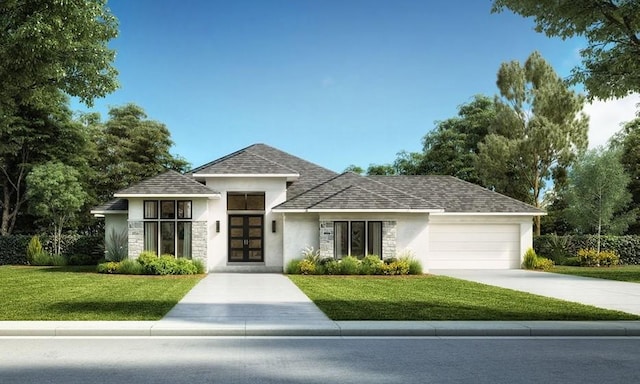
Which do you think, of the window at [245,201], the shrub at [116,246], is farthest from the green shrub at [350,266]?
the shrub at [116,246]

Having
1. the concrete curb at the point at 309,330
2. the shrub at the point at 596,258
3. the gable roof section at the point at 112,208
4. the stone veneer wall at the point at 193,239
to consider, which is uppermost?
the gable roof section at the point at 112,208

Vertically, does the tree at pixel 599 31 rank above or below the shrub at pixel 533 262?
above

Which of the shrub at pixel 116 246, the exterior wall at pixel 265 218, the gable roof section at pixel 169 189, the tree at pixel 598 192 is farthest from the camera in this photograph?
the tree at pixel 598 192

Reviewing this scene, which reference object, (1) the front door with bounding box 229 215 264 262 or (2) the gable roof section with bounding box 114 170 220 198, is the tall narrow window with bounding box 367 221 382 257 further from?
(2) the gable roof section with bounding box 114 170 220 198

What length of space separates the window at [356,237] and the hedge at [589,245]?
475 inches

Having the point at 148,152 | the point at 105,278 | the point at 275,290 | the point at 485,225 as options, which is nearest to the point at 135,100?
the point at 148,152

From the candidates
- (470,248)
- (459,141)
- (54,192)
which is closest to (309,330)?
(470,248)

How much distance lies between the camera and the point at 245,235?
85.5 ft

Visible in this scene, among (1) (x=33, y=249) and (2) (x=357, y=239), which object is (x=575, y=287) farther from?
(1) (x=33, y=249)

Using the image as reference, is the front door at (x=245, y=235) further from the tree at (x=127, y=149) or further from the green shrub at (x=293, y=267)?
the tree at (x=127, y=149)

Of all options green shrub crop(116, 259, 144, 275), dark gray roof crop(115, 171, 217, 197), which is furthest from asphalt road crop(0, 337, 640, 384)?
dark gray roof crop(115, 171, 217, 197)

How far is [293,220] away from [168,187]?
18.0 ft

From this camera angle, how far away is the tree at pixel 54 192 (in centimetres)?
3189

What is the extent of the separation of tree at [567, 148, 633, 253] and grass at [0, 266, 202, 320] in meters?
22.9
